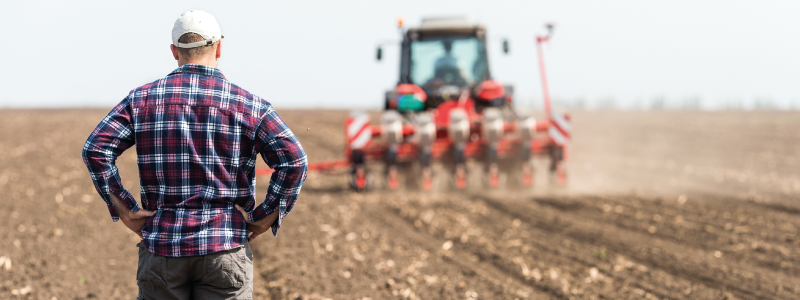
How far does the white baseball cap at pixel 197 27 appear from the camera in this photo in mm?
2215

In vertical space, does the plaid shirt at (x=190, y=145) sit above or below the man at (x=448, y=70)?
below

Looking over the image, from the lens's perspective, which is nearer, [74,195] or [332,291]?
[332,291]

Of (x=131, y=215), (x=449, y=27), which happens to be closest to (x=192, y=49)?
(x=131, y=215)

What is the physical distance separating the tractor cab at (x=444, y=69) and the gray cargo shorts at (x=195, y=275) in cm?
864

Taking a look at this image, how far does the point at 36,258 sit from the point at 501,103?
7.32 m

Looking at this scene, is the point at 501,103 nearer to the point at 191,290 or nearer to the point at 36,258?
the point at 36,258

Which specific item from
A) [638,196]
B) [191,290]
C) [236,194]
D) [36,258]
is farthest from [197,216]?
[638,196]

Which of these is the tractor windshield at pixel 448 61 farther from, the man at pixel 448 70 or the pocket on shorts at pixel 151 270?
the pocket on shorts at pixel 151 270

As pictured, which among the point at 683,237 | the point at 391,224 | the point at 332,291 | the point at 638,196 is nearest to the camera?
the point at 332,291

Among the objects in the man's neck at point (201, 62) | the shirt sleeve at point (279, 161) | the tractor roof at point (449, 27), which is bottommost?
the shirt sleeve at point (279, 161)

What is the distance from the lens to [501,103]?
11211 millimetres

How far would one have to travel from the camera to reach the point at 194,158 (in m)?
2.19

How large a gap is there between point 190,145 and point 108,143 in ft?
0.95

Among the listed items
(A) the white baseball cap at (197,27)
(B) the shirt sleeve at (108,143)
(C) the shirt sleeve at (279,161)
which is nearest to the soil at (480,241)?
(C) the shirt sleeve at (279,161)
